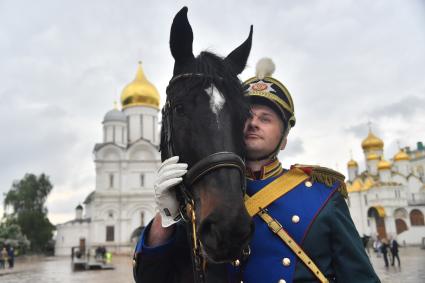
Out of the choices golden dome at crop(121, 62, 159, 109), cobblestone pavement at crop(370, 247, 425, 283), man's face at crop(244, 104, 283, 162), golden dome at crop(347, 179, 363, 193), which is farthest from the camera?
golden dome at crop(121, 62, 159, 109)

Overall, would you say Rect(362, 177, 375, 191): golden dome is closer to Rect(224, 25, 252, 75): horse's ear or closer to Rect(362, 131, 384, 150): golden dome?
Rect(362, 131, 384, 150): golden dome

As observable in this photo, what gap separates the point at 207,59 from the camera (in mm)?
1910

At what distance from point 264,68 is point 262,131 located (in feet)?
1.68

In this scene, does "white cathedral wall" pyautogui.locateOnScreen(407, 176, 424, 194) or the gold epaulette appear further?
"white cathedral wall" pyautogui.locateOnScreen(407, 176, 424, 194)

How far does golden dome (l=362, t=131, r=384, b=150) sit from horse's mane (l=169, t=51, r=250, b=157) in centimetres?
4862

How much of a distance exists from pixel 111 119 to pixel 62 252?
15.9 m

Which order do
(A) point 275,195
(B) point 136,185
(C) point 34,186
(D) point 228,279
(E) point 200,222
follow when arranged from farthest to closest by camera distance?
(C) point 34,186 < (B) point 136,185 < (A) point 275,195 < (D) point 228,279 < (E) point 200,222

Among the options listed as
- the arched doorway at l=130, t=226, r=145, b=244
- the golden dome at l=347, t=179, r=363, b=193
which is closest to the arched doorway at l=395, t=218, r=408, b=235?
the golden dome at l=347, t=179, r=363, b=193

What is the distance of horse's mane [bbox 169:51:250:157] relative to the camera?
1752mm

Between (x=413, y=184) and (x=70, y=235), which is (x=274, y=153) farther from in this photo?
(x=413, y=184)

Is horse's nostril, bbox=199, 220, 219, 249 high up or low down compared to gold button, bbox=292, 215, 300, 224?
down

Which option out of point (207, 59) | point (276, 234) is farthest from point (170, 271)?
point (207, 59)

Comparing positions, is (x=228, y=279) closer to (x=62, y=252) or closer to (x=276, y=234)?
(x=276, y=234)

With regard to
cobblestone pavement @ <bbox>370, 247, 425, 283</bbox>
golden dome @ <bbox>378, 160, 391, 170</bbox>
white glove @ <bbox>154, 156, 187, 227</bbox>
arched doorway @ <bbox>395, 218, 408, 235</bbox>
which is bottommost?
cobblestone pavement @ <bbox>370, 247, 425, 283</bbox>
